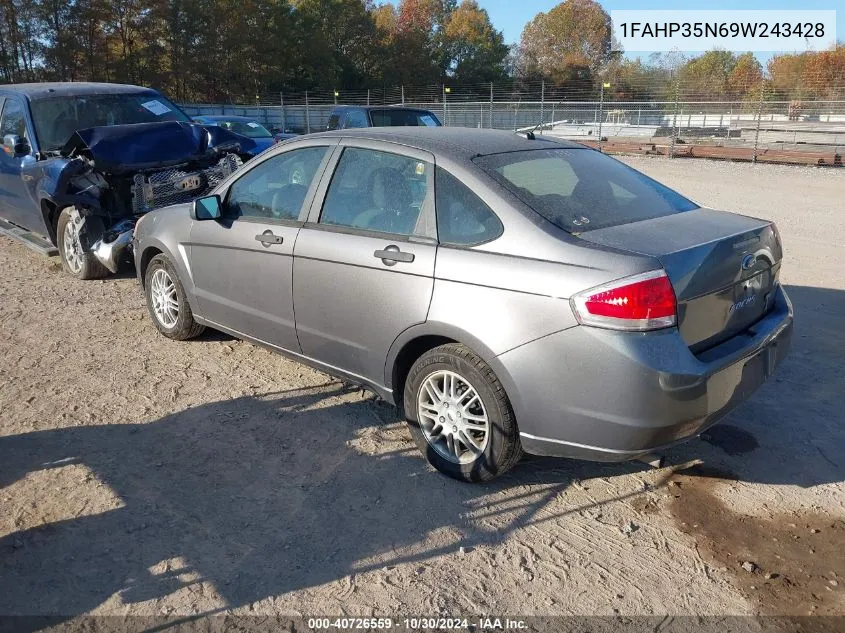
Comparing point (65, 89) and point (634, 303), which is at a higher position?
point (65, 89)

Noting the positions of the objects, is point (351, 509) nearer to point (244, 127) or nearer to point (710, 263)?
point (710, 263)

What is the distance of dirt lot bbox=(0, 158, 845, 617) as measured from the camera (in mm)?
2867

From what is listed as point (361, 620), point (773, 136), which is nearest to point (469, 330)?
point (361, 620)

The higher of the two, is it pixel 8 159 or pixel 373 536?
pixel 8 159

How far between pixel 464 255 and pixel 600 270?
2.26ft

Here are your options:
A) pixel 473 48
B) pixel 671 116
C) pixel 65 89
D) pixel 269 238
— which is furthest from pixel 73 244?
pixel 473 48

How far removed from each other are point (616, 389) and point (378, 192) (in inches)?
68.6

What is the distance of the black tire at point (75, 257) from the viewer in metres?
7.21

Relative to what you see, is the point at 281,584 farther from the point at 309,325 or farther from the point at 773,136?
the point at 773,136

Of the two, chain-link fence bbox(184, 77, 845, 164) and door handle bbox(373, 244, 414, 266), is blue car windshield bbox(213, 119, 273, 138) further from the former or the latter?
door handle bbox(373, 244, 414, 266)

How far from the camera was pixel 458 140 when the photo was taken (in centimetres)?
394

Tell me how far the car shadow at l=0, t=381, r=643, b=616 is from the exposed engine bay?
3.37 m

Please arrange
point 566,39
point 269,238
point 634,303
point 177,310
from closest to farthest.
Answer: point 634,303 → point 269,238 → point 177,310 → point 566,39

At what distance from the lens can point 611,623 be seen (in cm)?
270
